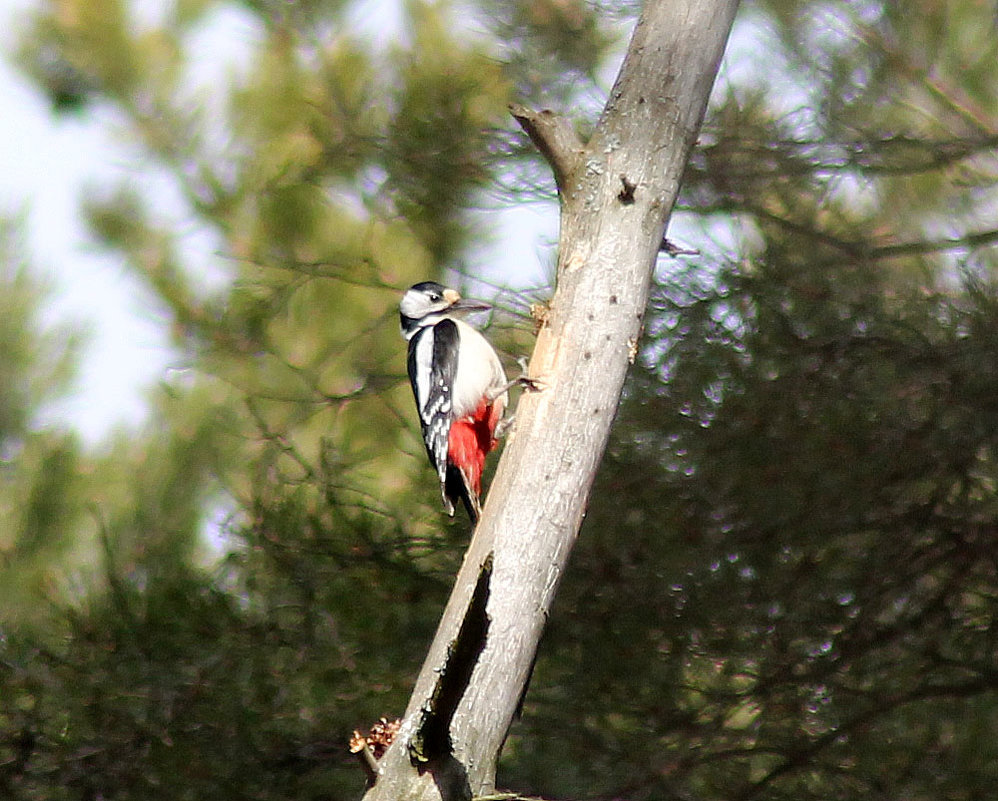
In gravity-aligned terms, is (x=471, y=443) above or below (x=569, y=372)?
above

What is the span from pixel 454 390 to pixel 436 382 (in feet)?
0.49

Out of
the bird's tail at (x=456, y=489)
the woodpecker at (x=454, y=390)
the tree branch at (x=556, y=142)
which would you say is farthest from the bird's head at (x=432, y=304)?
the tree branch at (x=556, y=142)

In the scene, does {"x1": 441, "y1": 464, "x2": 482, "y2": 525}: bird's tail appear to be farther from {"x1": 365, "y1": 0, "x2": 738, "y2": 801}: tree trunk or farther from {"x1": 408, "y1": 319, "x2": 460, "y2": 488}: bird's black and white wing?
{"x1": 365, "y1": 0, "x2": 738, "y2": 801}: tree trunk

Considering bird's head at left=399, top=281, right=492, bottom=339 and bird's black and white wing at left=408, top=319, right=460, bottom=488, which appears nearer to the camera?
bird's black and white wing at left=408, top=319, right=460, bottom=488

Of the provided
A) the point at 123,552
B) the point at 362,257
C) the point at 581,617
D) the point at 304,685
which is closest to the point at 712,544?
the point at 581,617

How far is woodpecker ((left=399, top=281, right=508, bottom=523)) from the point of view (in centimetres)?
359

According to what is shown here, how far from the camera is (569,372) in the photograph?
2371 millimetres

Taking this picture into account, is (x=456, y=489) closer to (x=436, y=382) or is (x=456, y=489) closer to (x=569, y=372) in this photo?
(x=436, y=382)

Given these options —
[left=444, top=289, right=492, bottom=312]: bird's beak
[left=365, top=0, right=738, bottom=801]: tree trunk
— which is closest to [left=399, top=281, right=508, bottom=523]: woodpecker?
[left=444, top=289, right=492, bottom=312]: bird's beak

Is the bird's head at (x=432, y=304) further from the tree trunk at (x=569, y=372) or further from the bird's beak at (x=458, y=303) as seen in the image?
the tree trunk at (x=569, y=372)

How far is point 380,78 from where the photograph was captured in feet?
14.0

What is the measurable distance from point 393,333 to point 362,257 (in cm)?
68

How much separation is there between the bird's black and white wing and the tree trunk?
1215 millimetres

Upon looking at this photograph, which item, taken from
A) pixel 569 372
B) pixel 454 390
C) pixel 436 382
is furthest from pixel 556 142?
pixel 436 382
